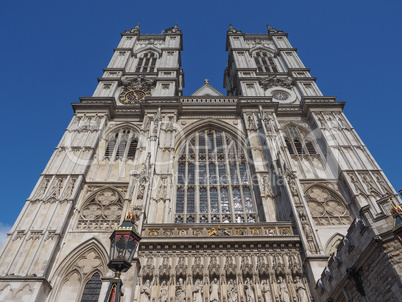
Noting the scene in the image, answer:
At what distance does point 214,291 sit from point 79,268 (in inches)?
230

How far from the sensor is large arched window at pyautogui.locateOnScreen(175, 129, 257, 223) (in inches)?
583

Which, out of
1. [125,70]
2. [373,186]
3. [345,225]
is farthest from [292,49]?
[345,225]

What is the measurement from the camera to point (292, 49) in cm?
2883

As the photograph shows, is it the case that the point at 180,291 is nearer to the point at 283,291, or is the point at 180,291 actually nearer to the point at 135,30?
the point at 283,291

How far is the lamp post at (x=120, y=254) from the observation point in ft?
17.5

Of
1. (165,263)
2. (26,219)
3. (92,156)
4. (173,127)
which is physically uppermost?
(173,127)

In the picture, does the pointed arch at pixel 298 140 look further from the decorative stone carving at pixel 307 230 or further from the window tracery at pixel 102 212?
the window tracery at pixel 102 212

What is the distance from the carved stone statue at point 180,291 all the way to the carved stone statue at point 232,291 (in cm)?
166

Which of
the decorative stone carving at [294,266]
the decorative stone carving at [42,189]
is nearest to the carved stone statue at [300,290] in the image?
the decorative stone carving at [294,266]

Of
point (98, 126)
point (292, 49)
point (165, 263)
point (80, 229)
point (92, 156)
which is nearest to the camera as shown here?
point (165, 263)

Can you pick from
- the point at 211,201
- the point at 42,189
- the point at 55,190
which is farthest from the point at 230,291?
the point at 42,189

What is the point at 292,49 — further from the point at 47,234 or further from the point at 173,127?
the point at 47,234

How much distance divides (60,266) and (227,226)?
23.6 feet

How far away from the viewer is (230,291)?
10508 mm
